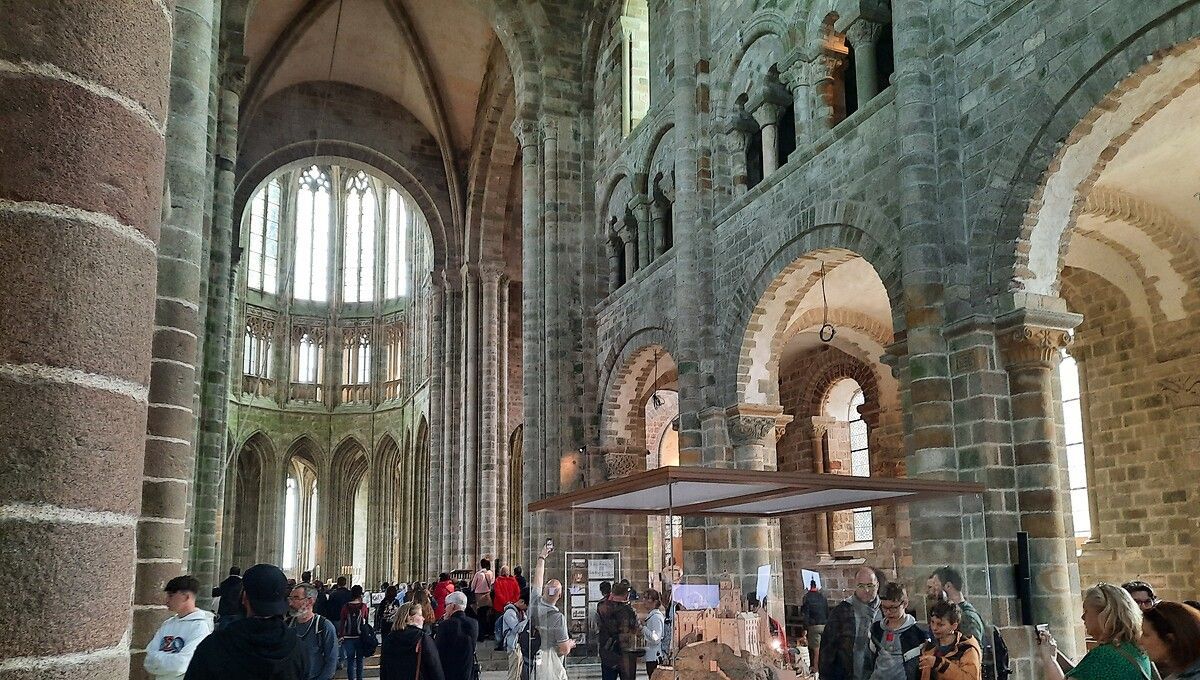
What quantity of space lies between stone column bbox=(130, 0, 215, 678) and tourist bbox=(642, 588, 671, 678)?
11.3 feet

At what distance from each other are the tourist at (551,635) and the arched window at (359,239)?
33240 millimetres

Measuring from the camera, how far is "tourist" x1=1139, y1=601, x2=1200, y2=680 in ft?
11.6

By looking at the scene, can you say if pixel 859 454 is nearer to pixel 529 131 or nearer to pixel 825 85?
pixel 529 131

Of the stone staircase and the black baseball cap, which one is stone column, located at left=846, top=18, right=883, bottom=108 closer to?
the stone staircase

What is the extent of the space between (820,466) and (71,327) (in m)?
19.0

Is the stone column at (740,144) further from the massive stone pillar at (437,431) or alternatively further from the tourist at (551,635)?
the massive stone pillar at (437,431)

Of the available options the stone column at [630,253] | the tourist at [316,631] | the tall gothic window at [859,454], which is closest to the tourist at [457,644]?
the tourist at [316,631]

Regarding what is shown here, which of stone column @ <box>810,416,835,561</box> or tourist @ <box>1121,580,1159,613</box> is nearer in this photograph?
tourist @ <box>1121,580,1159,613</box>

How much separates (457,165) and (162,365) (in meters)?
22.0

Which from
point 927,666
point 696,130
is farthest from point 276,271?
point 927,666

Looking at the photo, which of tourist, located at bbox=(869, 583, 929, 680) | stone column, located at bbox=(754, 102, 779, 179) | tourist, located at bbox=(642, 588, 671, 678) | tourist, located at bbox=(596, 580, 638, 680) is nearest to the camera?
tourist, located at bbox=(869, 583, 929, 680)

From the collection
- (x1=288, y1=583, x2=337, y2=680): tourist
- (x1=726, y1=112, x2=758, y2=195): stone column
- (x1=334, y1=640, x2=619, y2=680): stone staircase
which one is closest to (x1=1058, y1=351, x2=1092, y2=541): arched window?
(x1=726, y1=112, x2=758, y2=195): stone column

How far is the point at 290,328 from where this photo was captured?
128ft

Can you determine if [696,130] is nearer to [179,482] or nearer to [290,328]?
[179,482]
